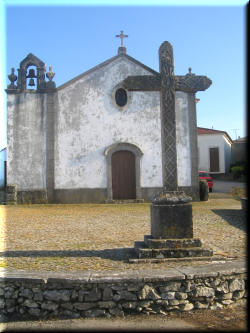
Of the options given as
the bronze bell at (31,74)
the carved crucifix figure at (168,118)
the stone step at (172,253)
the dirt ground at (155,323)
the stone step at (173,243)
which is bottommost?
the dirt ground at (155,323)

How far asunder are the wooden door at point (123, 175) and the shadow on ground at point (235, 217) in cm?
478

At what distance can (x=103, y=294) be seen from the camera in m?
3.51

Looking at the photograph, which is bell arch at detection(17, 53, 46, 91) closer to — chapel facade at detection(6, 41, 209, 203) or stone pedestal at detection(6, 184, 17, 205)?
chapel facade at detection(6, 41, 209, 203)

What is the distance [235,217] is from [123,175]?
6305mm

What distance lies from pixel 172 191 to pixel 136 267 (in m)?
1.36

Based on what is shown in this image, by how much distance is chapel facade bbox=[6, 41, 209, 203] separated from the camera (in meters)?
14.0

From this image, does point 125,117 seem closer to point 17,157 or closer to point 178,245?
point 17,157

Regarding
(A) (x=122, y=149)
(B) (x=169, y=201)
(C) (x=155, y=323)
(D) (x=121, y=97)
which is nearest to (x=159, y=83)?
(B) (x=169, y=201)

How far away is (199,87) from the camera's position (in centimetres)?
538

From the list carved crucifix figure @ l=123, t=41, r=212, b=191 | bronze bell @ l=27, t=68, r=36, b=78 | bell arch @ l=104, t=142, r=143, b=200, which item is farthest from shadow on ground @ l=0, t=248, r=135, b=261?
bronze bell @ l=27, t=68, r=36, b=78

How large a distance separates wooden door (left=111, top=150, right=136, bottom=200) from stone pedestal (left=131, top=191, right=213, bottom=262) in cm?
939

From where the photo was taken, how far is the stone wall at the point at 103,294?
3504mm

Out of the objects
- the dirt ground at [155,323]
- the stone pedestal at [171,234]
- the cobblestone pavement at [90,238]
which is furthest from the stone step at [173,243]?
the dirt ground at [155,323]

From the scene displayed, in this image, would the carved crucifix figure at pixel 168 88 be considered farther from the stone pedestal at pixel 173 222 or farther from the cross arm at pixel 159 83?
the stone pedestal at pixel 173 222
